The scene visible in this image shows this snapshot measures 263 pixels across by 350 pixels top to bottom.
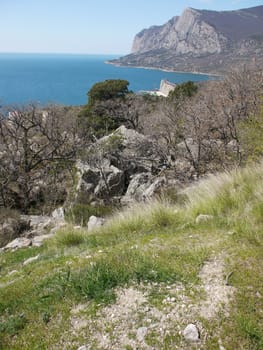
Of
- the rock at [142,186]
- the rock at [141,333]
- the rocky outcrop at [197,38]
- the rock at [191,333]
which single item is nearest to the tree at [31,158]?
the rock at [142,186]

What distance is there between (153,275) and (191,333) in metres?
0.72

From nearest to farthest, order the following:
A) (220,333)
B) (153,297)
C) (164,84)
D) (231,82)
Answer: (220,333) < (153,297) < (231,82) < (164,84)

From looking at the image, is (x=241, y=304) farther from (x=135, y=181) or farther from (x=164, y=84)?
(x=164, y=84)

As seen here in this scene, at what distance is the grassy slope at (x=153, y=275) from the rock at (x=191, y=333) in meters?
0.04

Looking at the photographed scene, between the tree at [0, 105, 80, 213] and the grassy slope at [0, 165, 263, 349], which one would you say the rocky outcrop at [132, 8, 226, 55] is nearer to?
the tree at [0, 105, 80, 213]

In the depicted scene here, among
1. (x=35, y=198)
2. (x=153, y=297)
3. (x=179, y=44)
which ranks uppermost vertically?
(x=179, y=44)

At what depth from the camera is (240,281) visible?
8.21 feet

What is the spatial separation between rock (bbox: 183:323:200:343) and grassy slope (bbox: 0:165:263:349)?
44 millimetres

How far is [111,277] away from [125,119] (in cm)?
1955

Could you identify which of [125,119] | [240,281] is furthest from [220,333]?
[125,119]

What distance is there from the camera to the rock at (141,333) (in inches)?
81.9

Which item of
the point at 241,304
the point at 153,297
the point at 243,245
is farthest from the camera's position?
the point at 243,245

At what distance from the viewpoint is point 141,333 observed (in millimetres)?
2117

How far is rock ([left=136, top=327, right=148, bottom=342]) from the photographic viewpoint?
2.08 metres
